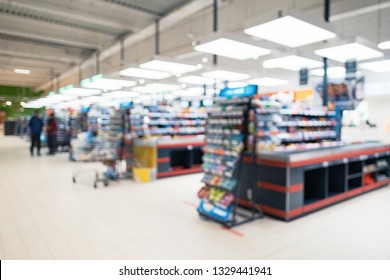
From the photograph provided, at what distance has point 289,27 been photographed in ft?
12.2

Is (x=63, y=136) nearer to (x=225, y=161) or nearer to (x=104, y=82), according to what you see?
(x=104, y=82)

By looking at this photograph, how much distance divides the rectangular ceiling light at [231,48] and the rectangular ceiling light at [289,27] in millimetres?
618

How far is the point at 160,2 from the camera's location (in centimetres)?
766

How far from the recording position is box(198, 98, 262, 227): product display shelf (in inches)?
167

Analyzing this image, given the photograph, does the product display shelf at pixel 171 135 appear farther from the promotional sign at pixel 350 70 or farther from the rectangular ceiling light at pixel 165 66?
the promotional sign at pixel 350 70

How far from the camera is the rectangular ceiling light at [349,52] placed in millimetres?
4695

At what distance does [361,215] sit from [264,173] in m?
1.79

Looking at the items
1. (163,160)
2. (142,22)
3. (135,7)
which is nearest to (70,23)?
(142,22)

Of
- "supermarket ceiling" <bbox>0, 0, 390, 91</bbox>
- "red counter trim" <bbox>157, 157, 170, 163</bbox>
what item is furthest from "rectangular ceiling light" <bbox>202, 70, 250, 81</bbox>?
"red counter trim" <bbox>157, 157, 170, 163</bbox>

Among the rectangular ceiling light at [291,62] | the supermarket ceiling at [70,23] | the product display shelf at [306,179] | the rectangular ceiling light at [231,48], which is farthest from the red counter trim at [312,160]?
the supermarket ceiling at [70,23]

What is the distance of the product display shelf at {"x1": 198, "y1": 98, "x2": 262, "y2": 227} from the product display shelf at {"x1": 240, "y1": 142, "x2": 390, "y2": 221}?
1.19 feet

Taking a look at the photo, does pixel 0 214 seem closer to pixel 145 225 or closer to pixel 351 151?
pixel 145 225

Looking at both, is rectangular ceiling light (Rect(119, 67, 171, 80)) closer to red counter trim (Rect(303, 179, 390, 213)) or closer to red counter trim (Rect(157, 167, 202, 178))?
red counter trim (Rect(157, 167, 202, 178))

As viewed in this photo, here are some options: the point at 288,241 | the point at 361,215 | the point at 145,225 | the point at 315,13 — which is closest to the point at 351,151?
the point at 361,215
